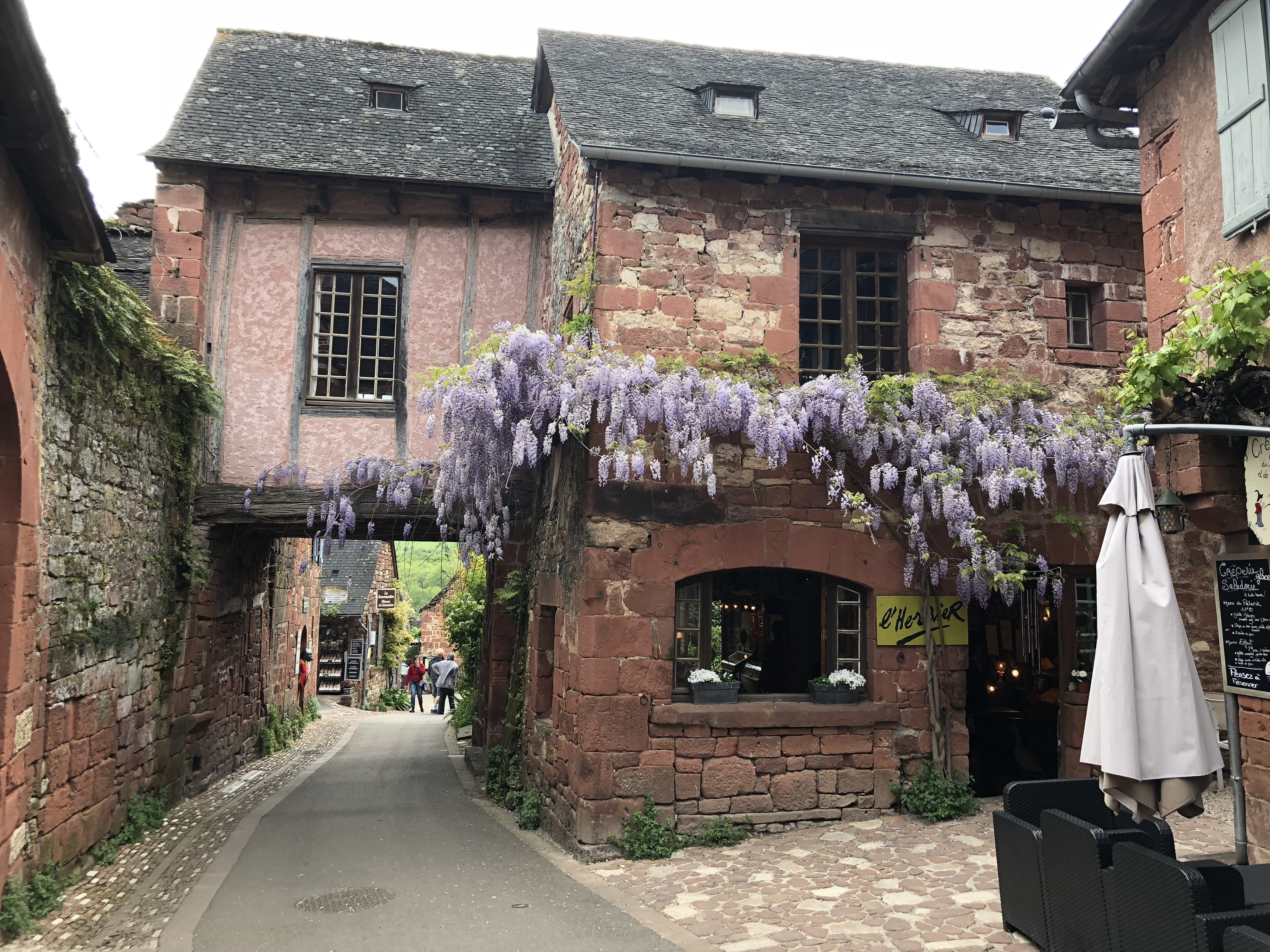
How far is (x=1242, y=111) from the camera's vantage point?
4.87 meters

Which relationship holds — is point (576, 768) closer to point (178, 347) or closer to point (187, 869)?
point (187, 869)

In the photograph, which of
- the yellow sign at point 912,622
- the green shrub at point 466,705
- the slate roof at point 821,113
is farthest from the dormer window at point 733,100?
the green shrub at point 466,705

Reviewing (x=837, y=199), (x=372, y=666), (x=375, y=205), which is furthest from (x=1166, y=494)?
(x=372, y=666)

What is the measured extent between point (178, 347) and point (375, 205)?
2371mm

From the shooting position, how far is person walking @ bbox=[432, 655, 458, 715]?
63.7 ft

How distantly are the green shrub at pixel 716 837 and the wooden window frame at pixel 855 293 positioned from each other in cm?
358

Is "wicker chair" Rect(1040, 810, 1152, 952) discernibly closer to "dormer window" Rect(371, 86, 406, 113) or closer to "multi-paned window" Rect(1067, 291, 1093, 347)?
"multi-paned window" Rect(1067, 291, 1093, 347)

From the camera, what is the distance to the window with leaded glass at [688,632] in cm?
722

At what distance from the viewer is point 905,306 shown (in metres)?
7.90

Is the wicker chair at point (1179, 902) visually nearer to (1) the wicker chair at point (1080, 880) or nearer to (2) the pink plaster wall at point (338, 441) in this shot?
(1) the wicker chair at point (1080, 880)

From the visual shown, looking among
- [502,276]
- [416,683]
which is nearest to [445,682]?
[416,683]

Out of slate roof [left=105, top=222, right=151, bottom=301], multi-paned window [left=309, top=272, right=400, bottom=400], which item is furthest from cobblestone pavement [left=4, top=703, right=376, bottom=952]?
slate roof [left=105, top=222, right=151, bottom=301]

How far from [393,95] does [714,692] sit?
7731mm

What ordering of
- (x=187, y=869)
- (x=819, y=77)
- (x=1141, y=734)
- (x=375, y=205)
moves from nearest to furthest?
(x=1141, y=734)
(x=187, y=869)
(x=375, y=205)
(x=819, y=77)
